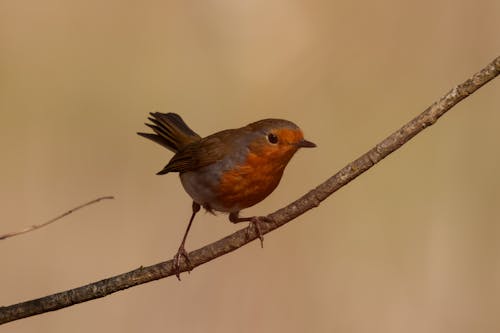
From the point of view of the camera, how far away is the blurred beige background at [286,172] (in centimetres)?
559

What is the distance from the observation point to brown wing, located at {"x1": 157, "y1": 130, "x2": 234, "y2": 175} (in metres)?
4.25

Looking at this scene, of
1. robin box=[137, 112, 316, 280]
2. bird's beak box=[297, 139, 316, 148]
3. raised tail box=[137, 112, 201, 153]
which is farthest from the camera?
raised tail box=[137, 112, 201, 153]

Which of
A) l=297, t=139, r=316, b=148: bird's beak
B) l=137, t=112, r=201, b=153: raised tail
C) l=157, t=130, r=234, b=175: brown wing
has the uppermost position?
l=137, t=112, r=201, b=153: raised tail

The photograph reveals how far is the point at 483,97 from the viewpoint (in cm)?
628

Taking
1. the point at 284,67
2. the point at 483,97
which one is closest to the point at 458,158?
the point at 483,97

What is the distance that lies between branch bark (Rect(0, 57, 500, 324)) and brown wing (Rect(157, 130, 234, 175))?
59.8 inches

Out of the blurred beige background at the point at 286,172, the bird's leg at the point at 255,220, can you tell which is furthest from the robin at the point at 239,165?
the blurred beige background at the point at 286,172

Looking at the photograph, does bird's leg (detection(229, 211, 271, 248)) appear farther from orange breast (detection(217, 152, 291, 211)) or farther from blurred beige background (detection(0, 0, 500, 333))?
blurred beige background (detection(0, 0, 500, 333))

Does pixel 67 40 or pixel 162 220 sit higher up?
pixel 67 40

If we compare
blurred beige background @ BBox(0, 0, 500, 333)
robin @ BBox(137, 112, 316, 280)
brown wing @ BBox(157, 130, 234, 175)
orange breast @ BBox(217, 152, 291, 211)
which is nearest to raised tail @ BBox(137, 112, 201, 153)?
brown wing @ BBox(157, 130, 234, 175)

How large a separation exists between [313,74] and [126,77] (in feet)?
5.02

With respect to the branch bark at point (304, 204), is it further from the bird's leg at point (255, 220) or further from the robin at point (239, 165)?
the robin at point (239, 165)

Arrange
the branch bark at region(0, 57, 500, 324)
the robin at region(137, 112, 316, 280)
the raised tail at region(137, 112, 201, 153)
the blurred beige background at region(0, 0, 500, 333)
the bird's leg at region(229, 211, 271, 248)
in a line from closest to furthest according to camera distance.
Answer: the branch bark at region(0, 57, 500, 324) → the bird's leg at region(229, 211, 271, 248) → the robin at region(137, 112, 316, 280) → the raised tail at region(137, 112, 201, 153) → the blurred beige background at region(0, 0, 500, 333)

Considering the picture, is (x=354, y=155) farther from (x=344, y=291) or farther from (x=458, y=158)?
(x=344, y=291)
